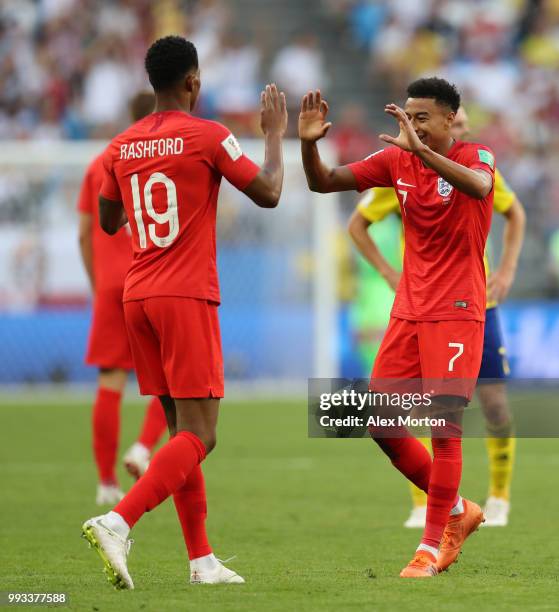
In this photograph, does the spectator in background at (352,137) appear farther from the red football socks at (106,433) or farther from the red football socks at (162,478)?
the red football socks at (162,478)

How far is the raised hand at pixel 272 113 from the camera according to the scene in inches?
225

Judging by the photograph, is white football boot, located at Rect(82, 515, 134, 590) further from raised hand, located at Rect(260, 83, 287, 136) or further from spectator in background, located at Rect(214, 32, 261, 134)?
spectator in background, located at Rect(214, 32, 261, 134)

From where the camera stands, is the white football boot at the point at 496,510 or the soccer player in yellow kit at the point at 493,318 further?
the white football boot at the point at 496,510

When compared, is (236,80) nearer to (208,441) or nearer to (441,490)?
(441,490)

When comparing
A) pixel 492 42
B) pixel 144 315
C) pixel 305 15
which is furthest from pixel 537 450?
pixel 305 15

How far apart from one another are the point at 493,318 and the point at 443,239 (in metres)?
1.89

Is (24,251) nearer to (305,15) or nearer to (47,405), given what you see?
(47,405)

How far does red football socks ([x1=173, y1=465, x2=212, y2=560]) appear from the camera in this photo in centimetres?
573

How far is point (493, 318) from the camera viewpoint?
310 inches

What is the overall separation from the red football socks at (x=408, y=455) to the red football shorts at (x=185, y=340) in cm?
95

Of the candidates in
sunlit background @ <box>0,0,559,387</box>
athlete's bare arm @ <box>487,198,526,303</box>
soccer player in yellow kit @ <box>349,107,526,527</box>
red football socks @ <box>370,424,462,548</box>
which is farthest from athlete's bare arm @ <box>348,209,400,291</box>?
sunlit background @ <box>0,0,559,387</box>

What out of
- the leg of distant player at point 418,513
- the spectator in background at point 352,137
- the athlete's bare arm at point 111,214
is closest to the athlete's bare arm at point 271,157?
the athlete's bare arm at point 111,214

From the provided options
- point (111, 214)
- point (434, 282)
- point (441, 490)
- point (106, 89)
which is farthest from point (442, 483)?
point (106, 89)

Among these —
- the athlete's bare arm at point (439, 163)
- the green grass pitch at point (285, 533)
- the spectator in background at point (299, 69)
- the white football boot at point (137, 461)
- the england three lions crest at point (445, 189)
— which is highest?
the spectator in background at point (299, 69)
